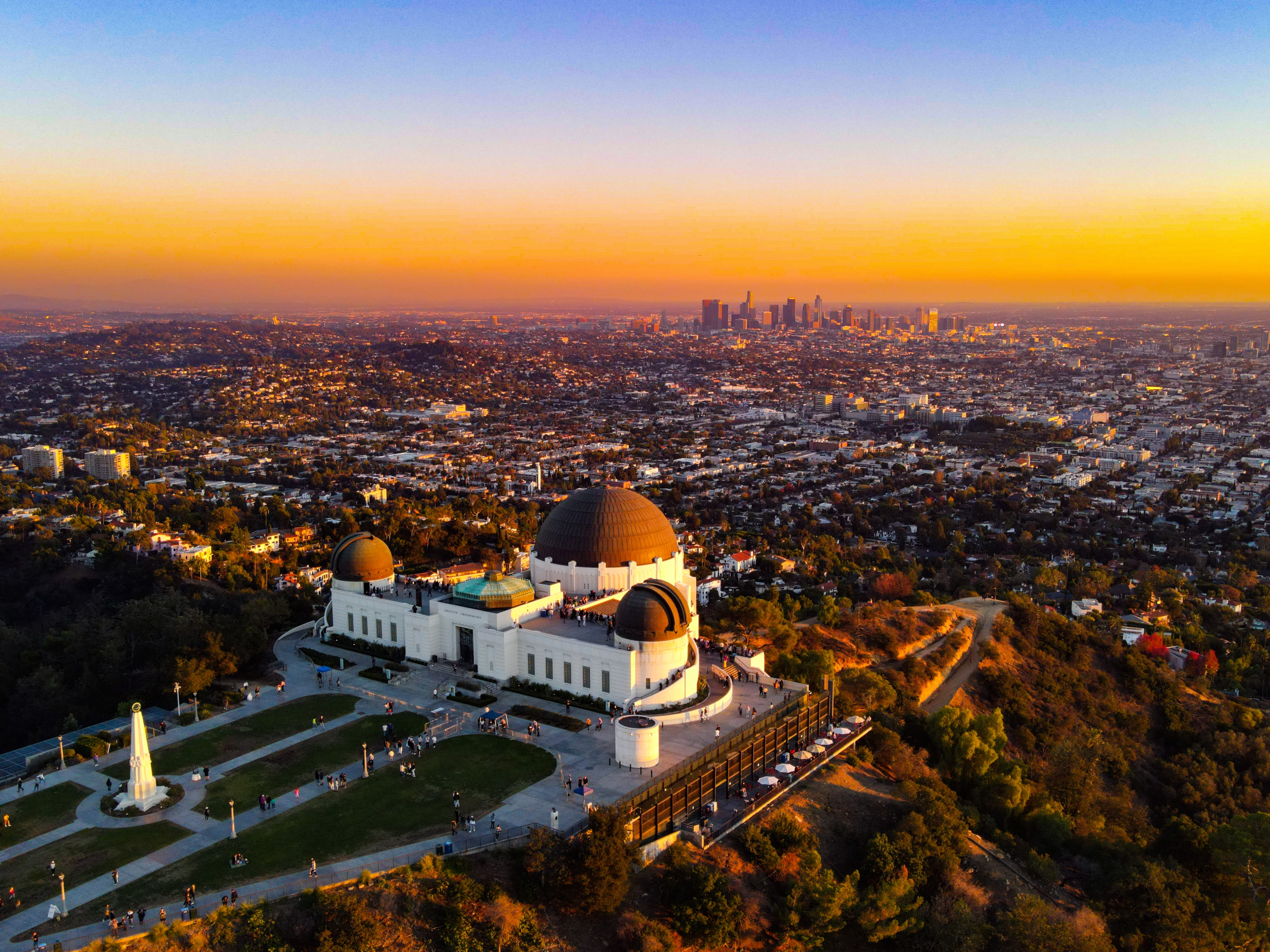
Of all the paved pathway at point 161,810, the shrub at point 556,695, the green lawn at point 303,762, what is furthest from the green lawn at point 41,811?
the shrub at point 556,695

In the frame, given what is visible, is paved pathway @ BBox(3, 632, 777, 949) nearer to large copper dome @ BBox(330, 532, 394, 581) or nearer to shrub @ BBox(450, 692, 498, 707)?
shrub @ BBox(450, 692, 498, 707)

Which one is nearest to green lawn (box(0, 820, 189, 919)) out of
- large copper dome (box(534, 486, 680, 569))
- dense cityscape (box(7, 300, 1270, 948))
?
dense cityscape (box(7, 300, 1270, 948))

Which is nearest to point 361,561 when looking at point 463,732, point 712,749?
point 463,732

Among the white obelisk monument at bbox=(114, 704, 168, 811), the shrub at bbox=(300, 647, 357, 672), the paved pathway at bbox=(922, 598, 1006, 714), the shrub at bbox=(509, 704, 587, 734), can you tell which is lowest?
the paved pathway at bbox=(922, 598, 1006, 714)

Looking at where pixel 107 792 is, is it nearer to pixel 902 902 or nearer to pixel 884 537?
pixel 902 902

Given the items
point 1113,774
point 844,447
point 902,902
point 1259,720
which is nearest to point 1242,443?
point 844,447

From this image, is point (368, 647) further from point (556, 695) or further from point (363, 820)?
point (363, 820)

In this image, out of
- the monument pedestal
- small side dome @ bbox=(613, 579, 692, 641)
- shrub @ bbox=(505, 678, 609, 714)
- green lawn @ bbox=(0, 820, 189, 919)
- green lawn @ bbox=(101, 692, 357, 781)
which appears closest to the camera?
green lawn @ bbox=(0, 820, 189, 919)
